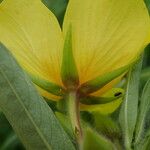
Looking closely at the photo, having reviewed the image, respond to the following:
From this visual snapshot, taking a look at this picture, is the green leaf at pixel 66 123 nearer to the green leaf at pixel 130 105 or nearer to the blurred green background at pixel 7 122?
the green leaf at pixel 130 105

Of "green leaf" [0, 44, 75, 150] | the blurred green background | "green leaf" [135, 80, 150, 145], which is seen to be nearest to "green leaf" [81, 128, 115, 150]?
"green leaf" [0, 44, 75, 150]

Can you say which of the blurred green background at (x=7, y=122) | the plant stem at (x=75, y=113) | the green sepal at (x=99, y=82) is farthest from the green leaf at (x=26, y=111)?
the blurred green background at (x=7, y=122)

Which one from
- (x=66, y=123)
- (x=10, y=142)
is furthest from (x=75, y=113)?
(x=10, y=142)

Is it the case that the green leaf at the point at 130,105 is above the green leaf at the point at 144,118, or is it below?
above

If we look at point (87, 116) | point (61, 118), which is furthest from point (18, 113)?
point (87, 116)

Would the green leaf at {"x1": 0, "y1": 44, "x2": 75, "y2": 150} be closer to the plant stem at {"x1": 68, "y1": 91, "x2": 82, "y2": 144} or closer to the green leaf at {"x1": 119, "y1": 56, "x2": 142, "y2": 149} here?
the plant stem at {"x1": 68, "y1": 91, "x2": 82, "y2": 144}

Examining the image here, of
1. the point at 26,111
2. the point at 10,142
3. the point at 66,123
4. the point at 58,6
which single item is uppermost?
the point at 26,111

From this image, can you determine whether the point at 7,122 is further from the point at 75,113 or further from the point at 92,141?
the point at 92,141
